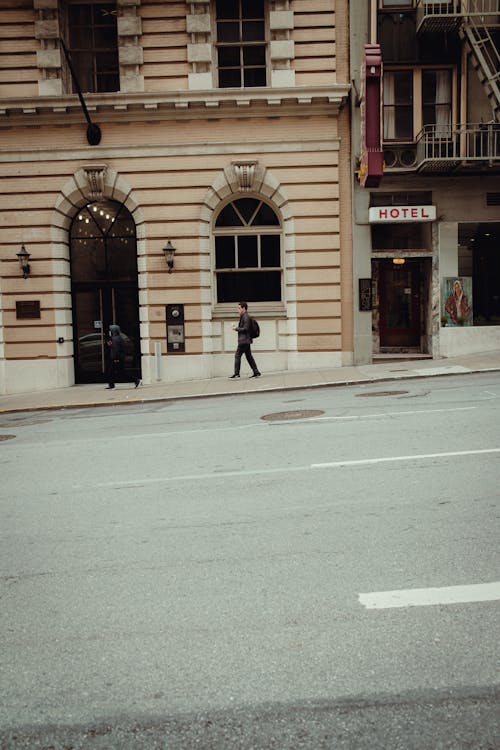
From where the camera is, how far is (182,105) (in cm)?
1838

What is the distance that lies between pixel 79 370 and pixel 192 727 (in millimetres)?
18032

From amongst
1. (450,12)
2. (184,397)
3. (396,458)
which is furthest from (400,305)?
(396,458)

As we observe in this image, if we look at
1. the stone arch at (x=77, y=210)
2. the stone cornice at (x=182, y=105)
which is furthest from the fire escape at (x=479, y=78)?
the stone arch at (x=77, y=210)

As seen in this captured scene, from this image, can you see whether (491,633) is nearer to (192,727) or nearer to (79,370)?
(192,727)

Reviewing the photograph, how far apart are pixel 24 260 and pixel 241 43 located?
8571mm

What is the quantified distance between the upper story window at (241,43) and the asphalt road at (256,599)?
14.4 metres

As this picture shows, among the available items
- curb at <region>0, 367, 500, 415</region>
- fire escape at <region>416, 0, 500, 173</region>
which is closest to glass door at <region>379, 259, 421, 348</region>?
fire escape at <region>416, 0, 500, 173</region>

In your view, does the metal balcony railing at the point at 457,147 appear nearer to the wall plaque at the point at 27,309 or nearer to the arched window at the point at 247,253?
the arched window at the point at 247,253

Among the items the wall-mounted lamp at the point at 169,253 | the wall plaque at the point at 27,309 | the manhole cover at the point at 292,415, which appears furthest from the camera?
the wall plaque at the point at 27,309

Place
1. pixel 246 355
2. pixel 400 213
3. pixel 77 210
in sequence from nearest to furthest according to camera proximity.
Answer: pixel 246 355, pixel 400 213, pixel 77 210

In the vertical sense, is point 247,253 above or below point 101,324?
above

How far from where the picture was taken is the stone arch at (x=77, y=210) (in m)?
18.9

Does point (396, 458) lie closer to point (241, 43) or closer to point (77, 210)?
point (77, 210)

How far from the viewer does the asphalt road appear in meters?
2.92
